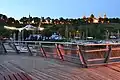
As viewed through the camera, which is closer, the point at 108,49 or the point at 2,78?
the point at 2,78

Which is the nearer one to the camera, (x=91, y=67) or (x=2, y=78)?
(x=2, y=78)

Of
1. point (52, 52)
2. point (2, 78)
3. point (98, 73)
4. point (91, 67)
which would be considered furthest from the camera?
point (52, 52)

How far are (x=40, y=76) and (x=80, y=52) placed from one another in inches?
94.4

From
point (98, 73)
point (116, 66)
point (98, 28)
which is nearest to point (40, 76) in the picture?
point (98, 73)

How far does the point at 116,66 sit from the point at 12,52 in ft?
27.8

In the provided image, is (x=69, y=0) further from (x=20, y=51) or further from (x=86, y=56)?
(x=86, y=56)

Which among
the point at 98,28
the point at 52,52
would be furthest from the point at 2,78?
the point at 98,28

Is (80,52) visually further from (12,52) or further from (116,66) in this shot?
(12,52)

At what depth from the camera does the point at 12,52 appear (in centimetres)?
1691

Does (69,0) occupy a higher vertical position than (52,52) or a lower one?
higher

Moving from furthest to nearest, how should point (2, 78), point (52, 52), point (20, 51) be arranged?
point (20, 51) < point (52, 52) < point (2, 78)

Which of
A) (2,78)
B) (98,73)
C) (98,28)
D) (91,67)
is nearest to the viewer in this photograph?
(2,78)

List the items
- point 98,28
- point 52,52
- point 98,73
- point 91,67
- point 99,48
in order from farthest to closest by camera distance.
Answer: point 98,28 < point 52,52 < point 99,48 < point 91,67 < point 98,73

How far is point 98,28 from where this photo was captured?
8912cm
